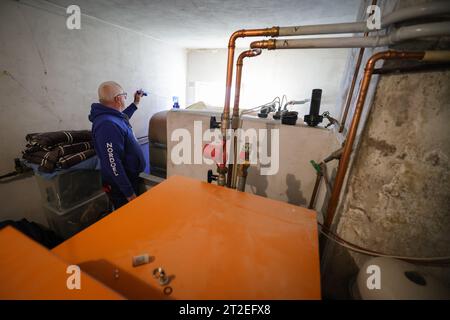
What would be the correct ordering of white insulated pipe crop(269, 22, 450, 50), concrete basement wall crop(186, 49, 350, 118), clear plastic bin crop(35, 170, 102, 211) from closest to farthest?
white insulated pipe crop(269, 22, 450, 50), clear plastic bin crop(35, 170, 102, 211), concrete basement wall crop(186, 49, 350, 118)

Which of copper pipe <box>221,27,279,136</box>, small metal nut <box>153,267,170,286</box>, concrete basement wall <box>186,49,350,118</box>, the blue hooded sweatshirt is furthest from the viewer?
concrete basement wall <box>186,49,350,118</box>

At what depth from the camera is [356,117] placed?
3.00ft

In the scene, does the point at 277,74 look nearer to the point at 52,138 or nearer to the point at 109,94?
the point at 109,94

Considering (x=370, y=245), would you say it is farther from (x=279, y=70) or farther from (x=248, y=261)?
(x=279, y=70)

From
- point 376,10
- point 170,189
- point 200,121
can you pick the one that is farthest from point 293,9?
point 170,189

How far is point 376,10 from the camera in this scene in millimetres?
1025

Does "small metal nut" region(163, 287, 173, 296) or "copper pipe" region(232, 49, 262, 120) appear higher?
"copper pipe" region(232, 49, 262, 120)

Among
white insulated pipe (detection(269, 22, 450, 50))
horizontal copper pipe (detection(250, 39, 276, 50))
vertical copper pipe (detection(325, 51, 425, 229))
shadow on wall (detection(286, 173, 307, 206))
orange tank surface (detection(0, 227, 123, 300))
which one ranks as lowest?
shadow on wall (detection(286, 173, 307, 206))

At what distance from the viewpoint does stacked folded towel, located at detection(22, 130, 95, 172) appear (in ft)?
6.22

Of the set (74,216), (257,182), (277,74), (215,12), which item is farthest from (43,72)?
(277,74)

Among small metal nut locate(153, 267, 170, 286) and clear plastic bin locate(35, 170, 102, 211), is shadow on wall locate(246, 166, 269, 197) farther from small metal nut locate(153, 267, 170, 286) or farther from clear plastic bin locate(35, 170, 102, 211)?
clear plastic bin locate(35, 170, 102, 211)

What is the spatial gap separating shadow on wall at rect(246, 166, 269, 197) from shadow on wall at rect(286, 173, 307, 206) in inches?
7.6

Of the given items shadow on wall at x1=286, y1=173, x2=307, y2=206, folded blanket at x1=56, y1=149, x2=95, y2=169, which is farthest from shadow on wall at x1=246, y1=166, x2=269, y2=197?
folded blanket at x1=56, y1=149, x2=95, y2=169

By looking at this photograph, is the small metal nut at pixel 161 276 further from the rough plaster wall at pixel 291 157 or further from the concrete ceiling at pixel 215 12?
the concrete ceiling at pixel 215 12
